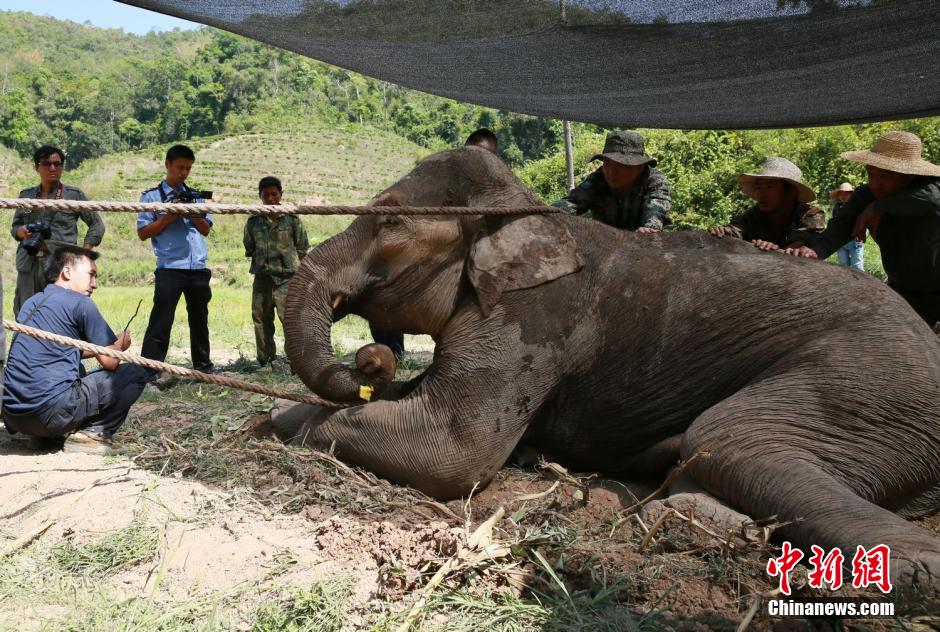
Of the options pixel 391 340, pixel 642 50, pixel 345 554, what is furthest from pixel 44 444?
pixel 642 50

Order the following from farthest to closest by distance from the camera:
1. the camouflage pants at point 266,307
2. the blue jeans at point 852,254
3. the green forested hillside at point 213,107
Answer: the green forested hillside at point 213,107
the blue jeans at point 852,254
the camouflage pants at point 266,307

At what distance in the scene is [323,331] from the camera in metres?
4.07

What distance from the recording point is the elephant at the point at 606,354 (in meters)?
3.57

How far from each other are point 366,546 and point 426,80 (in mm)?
3647

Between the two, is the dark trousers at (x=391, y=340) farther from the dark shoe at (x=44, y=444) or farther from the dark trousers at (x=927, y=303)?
the dark trousers at (x=927, y=303)

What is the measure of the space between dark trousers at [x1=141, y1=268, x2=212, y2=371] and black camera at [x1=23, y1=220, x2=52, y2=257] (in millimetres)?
1027

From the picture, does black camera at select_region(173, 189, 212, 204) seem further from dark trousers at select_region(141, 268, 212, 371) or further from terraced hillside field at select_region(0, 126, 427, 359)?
terraced hillside field at select_region(0, 126, 427, 359)

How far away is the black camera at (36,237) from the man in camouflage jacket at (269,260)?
6.89ft

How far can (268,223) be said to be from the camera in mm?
8680

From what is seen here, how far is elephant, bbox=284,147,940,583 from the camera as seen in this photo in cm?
357

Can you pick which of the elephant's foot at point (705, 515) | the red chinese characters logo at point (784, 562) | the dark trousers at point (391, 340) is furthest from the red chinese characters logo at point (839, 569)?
the dark trousers at point (391, 340)

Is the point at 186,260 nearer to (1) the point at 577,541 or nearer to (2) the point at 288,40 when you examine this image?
(2) the point at 288,40

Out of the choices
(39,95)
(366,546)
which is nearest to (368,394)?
(366,546)

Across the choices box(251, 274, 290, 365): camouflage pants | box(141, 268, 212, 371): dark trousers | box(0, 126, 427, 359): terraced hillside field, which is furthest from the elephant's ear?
box(0, 126, 427, 359): terraced hillside field
